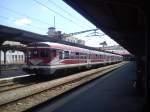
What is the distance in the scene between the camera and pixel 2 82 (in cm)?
2120

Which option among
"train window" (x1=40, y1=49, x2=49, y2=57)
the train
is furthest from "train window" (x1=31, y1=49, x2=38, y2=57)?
"train window" (x1=40, y1=49, x2=49, y2=57)

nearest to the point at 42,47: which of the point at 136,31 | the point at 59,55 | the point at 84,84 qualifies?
the point at 59,55

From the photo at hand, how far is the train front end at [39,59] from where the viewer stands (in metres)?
23.4

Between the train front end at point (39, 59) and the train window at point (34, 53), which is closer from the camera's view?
the train front end at point (39, 59)

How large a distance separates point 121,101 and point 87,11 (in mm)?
4341

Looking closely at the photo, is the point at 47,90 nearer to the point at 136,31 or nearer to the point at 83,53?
the point at 136,31

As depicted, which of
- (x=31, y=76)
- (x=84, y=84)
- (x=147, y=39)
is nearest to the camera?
(x=147, y=39)

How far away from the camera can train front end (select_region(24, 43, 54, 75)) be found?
23.4 meters

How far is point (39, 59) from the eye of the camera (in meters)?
23.9

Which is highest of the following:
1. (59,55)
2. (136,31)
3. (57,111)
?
(136,31)

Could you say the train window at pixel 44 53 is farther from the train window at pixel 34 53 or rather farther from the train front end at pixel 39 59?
the train window at pixel 34 53

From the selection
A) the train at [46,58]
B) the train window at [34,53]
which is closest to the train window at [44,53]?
the train at [46,58]

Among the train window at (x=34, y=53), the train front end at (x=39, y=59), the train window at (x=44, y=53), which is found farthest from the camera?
the train window at (x=34, y=53)

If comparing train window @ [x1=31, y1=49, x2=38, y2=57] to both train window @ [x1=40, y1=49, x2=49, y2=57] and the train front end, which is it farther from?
train window @ [x1=40, y1=49, x2=49, y2=57]
